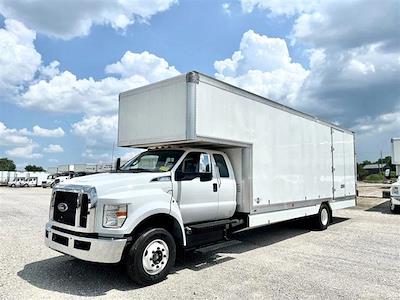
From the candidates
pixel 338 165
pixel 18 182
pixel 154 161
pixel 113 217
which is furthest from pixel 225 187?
pixel 18 182

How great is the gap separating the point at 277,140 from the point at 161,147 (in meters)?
3.19

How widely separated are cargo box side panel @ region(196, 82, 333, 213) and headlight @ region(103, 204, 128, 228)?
2066 mm

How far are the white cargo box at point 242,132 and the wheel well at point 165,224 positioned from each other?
1487 millimetres

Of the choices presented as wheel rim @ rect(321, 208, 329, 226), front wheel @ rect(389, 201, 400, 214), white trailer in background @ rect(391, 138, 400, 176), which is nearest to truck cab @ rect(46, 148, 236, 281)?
wheel rim @ rect(321, 208, 329, 226)

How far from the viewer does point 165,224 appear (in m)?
6.13

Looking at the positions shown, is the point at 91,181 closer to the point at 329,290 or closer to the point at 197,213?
the point at 197,213

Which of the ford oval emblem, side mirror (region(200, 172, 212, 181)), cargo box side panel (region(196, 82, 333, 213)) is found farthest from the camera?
cargo box side panel (region(196, 82, 333, 213))

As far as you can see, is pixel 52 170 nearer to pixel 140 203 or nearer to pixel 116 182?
pixel 116 182

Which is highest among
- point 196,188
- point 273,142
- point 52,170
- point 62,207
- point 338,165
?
point 52,170

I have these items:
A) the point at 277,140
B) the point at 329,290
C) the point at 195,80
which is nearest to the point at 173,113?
the point at 195,80

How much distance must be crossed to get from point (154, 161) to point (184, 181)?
0.79 meters

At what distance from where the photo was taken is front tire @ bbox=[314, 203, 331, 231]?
1080 centimetres

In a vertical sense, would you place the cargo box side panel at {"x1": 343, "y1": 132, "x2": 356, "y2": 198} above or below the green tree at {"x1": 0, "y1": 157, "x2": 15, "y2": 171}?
below

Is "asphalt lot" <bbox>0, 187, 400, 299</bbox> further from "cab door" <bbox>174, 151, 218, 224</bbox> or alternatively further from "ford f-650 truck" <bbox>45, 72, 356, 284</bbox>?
Result: "cab door" <bbox>174, 151, 218, 224</bbox>
